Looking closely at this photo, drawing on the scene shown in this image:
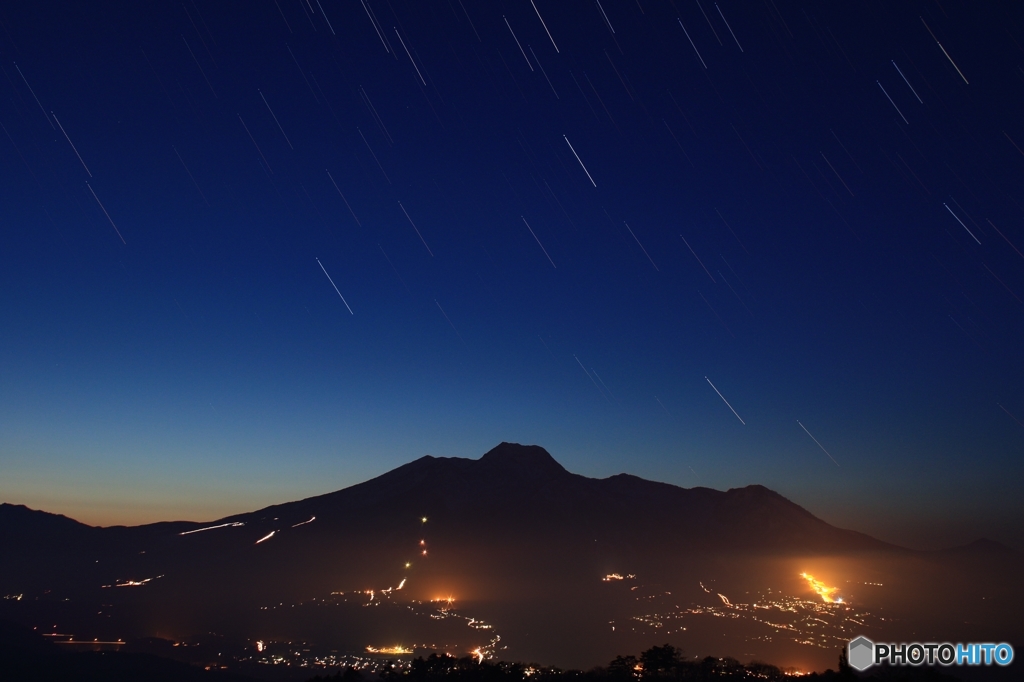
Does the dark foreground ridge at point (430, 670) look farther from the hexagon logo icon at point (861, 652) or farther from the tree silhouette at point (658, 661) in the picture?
the hexagon logo icon at point (861, 652)

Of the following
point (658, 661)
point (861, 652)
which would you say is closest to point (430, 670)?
point (658, 661)

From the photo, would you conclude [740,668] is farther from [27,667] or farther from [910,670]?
[27,667]

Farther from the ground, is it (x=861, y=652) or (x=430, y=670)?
(x=861, y=652)

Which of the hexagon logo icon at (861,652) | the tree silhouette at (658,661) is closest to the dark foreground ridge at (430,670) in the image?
the tree silhouette at (658,661)

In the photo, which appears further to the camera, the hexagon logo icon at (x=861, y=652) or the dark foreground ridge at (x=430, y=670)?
the dark foreground ridge at (x=430, y=670)

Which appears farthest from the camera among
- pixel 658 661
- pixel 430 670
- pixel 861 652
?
pixel 430 670

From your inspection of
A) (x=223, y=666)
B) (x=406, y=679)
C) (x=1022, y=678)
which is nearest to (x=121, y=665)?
(x=223, y=666)

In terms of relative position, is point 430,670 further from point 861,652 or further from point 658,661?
point 861,652

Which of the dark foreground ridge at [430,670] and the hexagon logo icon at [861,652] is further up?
the hexagon logo icon at [861,652]

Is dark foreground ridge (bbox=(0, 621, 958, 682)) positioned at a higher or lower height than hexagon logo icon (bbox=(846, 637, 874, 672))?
lower

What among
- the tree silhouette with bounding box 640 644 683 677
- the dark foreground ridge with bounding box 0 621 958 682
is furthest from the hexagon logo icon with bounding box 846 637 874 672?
the tree silhouette with bounding box 640 644 683 677

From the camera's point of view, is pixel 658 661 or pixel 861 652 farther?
pixel 658 661

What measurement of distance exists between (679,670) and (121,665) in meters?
136

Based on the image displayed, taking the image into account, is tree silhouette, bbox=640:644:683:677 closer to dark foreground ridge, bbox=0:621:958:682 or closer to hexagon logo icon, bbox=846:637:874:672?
dark foreground ridge, bbox=0:621:958:682
